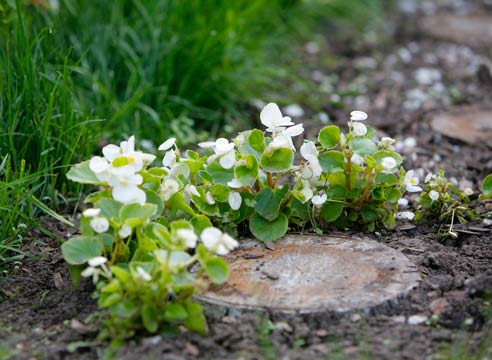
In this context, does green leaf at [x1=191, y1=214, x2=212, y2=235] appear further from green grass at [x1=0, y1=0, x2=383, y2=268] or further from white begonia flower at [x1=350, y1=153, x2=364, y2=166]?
green grass at [x1=0, y1=0, x2=383, y2=268]

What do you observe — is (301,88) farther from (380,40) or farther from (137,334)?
(137,334)

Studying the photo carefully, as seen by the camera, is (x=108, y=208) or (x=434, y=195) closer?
(x=108, y=208)

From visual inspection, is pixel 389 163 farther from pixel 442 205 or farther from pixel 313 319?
pixel 313 319

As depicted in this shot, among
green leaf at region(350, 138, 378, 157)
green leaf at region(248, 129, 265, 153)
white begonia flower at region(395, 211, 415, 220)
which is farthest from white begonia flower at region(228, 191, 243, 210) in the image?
white begonia flower at region(395, 211, 415, 220)

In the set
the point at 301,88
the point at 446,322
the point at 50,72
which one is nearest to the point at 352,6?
the point at 301,88

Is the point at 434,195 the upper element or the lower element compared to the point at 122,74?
upper

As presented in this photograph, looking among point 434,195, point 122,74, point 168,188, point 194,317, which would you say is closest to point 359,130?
point 434,195

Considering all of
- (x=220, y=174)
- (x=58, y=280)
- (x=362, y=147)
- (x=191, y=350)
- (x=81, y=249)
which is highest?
(x=362, y=147)
